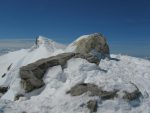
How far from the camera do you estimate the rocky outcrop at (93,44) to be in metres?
30.2

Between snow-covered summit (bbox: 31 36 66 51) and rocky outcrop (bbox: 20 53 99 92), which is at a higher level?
snow-covered summit (bbox: 31 36 66 51)

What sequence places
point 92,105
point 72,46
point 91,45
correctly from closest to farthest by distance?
point 92,105
point 91,45
point 72,46

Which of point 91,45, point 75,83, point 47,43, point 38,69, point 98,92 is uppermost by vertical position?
point 47,43

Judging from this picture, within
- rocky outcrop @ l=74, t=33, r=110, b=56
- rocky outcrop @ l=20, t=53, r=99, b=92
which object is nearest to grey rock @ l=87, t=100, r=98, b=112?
rocky outcrop @ l=20, t=53, r=99, b=92

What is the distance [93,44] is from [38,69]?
8.20 metres

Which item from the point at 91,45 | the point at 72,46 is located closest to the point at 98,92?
the point at 91,45

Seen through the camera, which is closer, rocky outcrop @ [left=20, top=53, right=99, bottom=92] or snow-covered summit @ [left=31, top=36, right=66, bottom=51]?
rocky outcrop @ [left=20, top=53, right=99, bottom=92]

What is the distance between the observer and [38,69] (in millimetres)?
24922

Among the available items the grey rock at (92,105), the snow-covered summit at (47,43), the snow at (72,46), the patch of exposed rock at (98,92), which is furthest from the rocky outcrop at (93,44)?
the grey rock at (92,105)

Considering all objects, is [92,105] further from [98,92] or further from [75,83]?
[75,83]

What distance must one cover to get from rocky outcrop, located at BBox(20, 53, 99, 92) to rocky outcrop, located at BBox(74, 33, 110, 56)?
12.2ft

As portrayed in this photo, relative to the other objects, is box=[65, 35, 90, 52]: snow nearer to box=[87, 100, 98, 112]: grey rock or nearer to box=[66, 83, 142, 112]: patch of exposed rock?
box=[66, 83, 142, 112]: patch of exposed rock

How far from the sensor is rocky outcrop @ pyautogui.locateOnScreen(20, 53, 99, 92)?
78.7 ft

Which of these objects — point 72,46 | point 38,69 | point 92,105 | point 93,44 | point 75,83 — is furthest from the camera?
point 72,46
